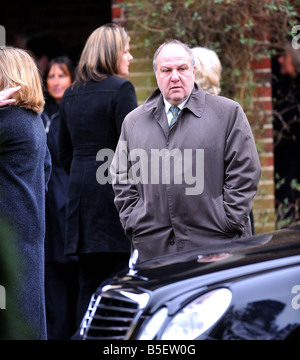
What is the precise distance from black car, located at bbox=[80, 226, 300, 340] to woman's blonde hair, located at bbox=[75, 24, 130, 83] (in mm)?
2208

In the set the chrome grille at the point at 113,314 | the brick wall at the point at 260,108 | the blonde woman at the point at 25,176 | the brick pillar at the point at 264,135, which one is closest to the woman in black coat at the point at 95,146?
the blonde woman at the point at 25,176

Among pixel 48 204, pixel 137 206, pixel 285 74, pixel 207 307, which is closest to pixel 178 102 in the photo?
pixel 137 206

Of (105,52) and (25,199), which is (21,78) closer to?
(25,199)

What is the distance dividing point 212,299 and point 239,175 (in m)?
1.35

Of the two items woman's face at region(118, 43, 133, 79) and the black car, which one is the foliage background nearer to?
woman's face at region(118, 43, 133, 79)

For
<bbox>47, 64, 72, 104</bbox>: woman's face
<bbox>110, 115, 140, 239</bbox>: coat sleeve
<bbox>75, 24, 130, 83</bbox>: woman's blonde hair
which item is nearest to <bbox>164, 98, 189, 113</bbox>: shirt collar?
<bbox>110, 115, 140, 239</bbox>: coat sleeve

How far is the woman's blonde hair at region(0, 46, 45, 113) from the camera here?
4629 millimetres

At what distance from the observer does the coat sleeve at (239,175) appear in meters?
4.53

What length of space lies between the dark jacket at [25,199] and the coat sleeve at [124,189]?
44 centimetres

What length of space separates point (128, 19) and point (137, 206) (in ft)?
8.58

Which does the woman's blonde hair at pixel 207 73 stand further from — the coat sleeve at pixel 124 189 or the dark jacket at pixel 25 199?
the dark jacket at pixel 25 199

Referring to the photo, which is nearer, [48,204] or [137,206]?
[137,206]
